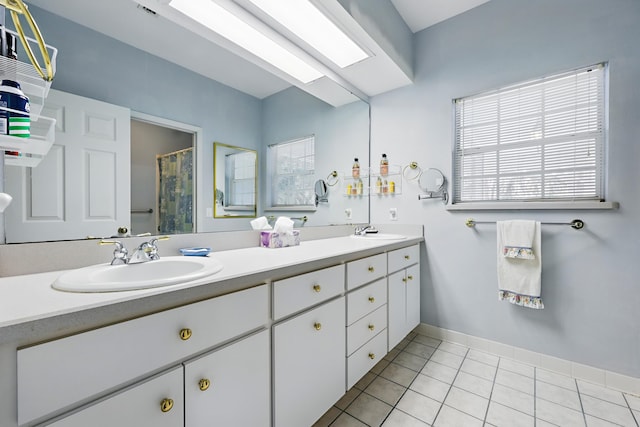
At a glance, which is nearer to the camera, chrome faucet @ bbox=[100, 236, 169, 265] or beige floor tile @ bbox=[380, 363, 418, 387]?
chrome faucet @ bbox=[100, 236, 169, 265]

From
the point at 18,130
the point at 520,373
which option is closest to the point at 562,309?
the point at 520,373

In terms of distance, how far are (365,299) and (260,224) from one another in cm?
76

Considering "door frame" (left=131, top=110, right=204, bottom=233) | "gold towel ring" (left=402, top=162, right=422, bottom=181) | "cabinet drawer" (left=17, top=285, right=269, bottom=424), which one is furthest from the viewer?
"gold towel ring" (left=402, top=162, right=422, bottom=181)

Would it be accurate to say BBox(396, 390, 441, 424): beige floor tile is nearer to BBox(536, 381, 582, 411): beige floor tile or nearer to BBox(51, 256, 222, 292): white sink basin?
BBox(536, 381, 582, 411): beige floor tile

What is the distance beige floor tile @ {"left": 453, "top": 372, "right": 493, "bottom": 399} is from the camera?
1.62 metres

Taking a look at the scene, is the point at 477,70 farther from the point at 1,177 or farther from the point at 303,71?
the point at 1,177

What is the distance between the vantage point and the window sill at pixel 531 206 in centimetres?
163

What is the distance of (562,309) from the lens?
70.9 inches

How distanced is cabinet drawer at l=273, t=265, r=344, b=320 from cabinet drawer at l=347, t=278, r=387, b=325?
5.3 inches

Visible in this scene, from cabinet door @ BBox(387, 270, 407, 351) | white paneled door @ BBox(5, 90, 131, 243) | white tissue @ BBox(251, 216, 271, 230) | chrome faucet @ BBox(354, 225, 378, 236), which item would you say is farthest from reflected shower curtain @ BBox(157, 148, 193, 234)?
chrome faucet @ BBox(354, 225, 378, 236)

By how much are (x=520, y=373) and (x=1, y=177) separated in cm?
282

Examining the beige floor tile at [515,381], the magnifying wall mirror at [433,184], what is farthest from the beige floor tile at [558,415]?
the magnifying wall mirror at [433,184]

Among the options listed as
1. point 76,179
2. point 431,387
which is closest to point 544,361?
point 431,387

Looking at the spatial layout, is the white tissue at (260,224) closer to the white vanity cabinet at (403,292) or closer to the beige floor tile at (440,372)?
the white vanity cabinet at (403,292)
